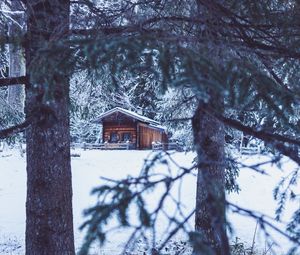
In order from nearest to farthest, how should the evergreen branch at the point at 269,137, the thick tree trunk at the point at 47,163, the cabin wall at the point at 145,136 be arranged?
the evergreen branch at the point at 269,137 < the thick tree trunk at the point at 47,163 < the cabin wall at the point at 145,136

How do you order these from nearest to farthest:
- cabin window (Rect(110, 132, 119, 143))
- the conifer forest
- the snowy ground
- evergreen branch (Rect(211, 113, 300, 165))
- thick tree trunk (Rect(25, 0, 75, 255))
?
the conifer forest
evergreen branch (Rect(211, 113, 300, 165))
thick tree trunk (Rect(25, 0, 75, 255))
the snowy ground
cabin window (Rect(110, 132, 119, 143))

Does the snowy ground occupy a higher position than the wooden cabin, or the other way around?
the wooden cabin

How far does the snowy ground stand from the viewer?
1024 cm

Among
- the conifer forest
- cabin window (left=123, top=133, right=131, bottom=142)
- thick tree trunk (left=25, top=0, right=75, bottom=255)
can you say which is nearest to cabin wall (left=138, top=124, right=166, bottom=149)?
cabin window (left=123, top=133, right=131, bottom=142)

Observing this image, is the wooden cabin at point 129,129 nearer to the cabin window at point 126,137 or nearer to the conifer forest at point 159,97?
the cabin window at point 126,137

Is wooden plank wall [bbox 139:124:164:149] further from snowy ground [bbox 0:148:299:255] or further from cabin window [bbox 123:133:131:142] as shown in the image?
snowy ground [bbox 0:148:299:255]

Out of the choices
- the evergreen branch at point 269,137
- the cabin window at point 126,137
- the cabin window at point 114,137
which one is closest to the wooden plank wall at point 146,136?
the cabin window at point 126,137

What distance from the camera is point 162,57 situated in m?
2.40

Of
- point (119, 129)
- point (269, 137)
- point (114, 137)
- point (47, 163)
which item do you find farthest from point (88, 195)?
point (114, 137)

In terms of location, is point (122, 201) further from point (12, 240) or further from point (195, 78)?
point (12, 240)

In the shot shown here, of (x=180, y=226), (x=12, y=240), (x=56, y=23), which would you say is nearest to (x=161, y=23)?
(x=56, y=23)

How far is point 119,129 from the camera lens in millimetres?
37906

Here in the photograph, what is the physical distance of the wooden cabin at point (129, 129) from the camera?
1423 inches

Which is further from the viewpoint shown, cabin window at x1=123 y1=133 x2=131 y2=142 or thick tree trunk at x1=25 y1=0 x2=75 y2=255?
cabin window at x1=123 y1=133 x2=131 y2=142
